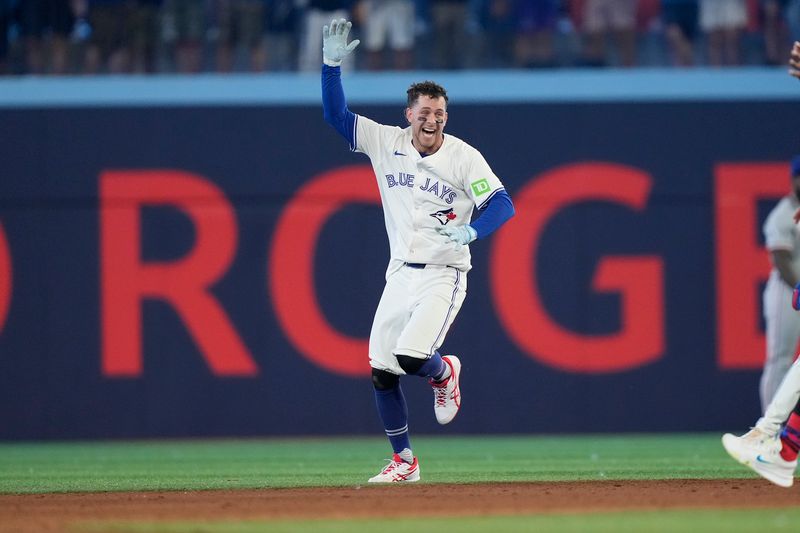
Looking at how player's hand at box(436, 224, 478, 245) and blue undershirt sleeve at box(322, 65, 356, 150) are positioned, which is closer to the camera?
player's hand at box(436, 224, 478, 245)

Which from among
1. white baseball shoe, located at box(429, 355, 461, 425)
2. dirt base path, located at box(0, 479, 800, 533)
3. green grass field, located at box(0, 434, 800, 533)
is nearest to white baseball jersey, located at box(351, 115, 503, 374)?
white baseball shoe, located at box(429, 355, 461, 425)

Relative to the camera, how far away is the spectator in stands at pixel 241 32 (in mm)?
14188

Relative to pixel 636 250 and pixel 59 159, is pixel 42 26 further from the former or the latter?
pixel 636 250

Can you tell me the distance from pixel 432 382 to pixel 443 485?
66 cm

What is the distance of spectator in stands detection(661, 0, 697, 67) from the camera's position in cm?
1438

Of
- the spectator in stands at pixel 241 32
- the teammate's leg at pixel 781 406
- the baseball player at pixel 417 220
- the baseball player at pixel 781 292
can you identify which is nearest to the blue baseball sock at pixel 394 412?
the baseball player at pixel 417 220

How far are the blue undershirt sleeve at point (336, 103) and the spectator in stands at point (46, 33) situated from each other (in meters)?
7.03

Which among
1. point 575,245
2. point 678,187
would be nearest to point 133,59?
point 575,245

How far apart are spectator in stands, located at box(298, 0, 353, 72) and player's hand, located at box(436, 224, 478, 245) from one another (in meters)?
7.26

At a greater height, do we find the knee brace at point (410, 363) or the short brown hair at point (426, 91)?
the short brown hair at point (426, 91)

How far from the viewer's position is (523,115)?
13.6 metres

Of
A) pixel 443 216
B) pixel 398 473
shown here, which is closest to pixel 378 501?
pixel 398 473

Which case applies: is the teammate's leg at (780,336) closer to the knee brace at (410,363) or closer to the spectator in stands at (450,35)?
the knee brace at (410,363)

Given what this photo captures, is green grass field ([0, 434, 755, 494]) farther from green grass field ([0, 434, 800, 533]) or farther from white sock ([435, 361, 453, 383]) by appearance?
white sock ([435, 361, 453, 383])
